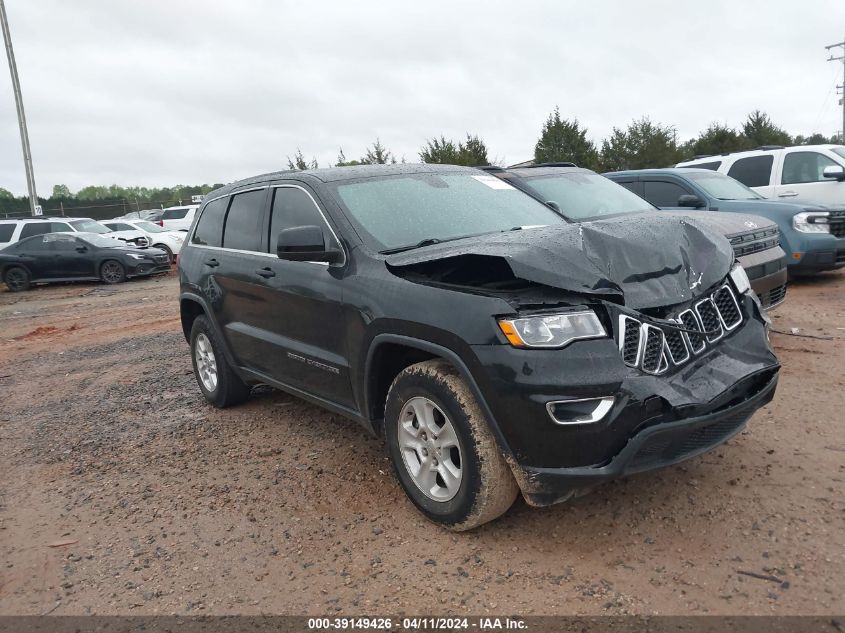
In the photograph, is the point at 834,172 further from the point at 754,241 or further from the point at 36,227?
the point at 36,227

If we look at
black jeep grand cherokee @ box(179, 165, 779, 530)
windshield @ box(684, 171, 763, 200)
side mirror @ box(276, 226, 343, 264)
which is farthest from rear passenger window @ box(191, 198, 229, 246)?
windshield @ box(684, 171, 763, 200)

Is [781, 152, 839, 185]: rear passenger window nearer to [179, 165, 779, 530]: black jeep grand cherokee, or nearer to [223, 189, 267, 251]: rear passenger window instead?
[179, 165, 779, 530]: black jeep grand cherokee

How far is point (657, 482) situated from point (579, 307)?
1284 mm

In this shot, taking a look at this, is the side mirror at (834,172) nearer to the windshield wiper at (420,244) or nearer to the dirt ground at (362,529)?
the dirt ground at (362,529)

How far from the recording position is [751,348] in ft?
11.2

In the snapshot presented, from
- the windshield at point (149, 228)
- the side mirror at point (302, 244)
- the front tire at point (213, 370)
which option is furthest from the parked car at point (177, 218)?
the side mirror at point (302, 244)

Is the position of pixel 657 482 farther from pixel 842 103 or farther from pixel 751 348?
pixel 842 103

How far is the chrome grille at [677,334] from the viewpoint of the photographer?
2.94 meters

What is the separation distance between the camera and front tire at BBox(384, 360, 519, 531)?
3.06 m

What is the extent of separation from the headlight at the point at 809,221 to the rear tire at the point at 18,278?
16.7 m

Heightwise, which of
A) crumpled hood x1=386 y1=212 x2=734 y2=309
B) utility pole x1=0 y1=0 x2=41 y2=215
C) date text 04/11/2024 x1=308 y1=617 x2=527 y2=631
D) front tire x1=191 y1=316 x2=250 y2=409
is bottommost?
date text 04/11/2024 x1=308 y1=617 x2=527 y2=631

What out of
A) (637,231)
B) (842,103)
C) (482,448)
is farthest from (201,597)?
(842,103)

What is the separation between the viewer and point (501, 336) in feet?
9.53

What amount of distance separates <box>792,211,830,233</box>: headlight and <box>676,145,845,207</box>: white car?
4.92 feet
